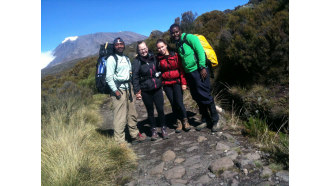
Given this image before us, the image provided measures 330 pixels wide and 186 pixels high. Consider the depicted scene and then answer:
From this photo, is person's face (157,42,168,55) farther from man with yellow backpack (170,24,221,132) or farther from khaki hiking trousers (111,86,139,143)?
khaki hiking trousers (111,86,139,143)

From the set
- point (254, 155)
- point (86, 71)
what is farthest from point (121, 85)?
point (86, 71)

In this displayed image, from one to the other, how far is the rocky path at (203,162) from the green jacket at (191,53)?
4.34 ft

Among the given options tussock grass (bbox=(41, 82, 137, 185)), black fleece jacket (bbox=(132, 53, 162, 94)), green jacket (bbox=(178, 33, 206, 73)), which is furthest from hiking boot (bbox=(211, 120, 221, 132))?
tussock grass (bbox=(41, 82, 137, 185))

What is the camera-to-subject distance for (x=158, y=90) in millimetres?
3947

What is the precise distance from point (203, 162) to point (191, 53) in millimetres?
1787

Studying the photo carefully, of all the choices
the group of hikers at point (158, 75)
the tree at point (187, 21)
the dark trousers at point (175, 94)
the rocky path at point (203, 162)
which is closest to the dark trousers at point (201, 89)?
the group of hikers at point (158, 75)

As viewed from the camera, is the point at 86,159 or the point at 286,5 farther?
the point at 286,5

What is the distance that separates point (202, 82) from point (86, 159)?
2.26 m

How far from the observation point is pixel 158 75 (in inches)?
152

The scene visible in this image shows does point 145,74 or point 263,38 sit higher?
point 263,38

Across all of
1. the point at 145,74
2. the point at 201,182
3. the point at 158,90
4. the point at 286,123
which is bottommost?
the point at 201,182

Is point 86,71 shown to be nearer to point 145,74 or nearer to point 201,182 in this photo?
point 145,74

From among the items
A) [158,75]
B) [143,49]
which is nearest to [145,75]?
[158,75]

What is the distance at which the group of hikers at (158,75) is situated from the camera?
362 cm
